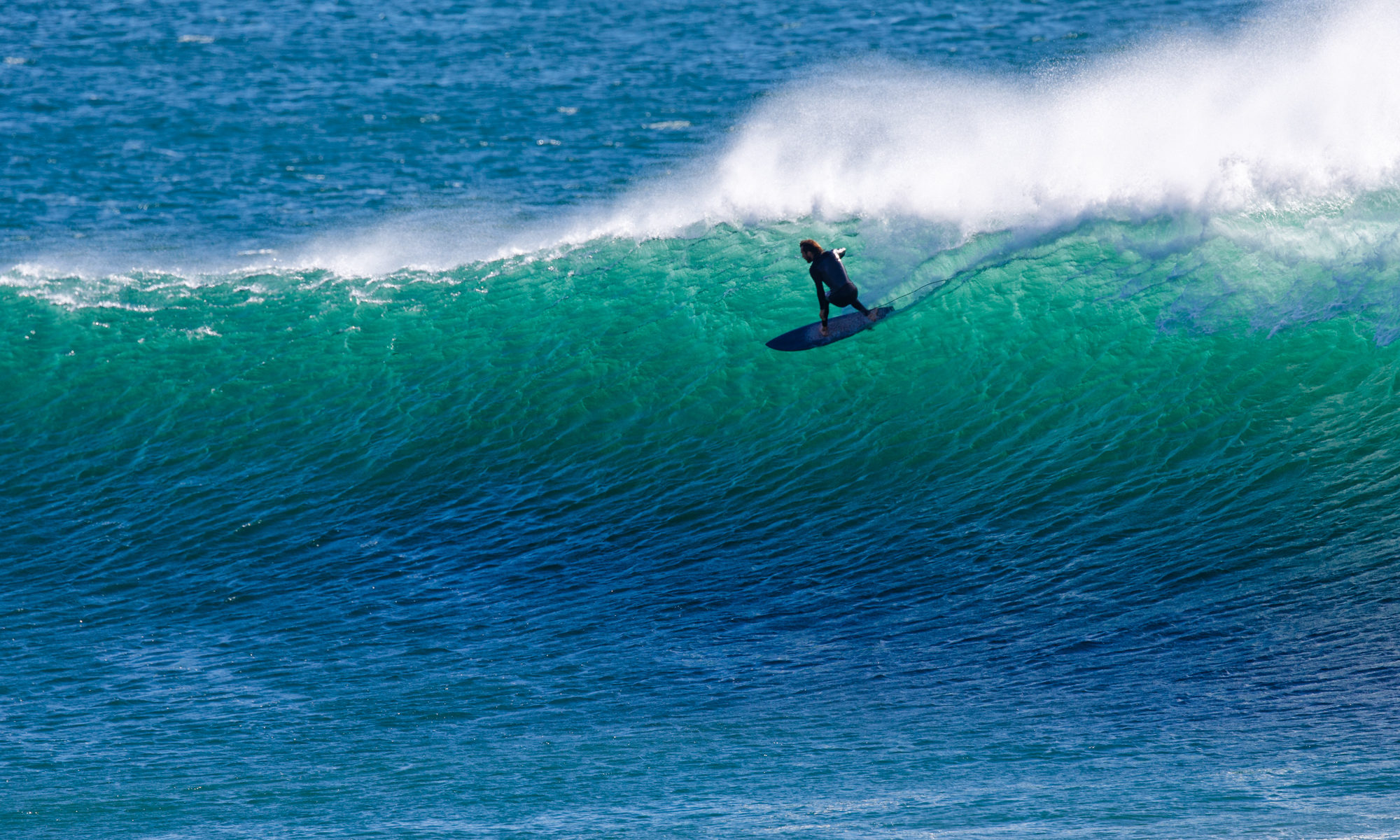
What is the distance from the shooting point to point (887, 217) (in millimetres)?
15859

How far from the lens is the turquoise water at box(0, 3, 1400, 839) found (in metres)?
8.31

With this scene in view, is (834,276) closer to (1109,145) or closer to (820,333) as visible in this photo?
(820,333)

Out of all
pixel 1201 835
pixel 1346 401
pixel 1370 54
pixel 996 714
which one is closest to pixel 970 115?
pixel 1370 54

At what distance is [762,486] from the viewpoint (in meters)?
12.1

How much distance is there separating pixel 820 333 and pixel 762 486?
1488 millimetres

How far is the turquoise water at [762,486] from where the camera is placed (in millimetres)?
8312

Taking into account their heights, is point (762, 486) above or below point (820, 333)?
below

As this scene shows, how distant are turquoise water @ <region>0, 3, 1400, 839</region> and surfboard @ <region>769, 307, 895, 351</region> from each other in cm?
117

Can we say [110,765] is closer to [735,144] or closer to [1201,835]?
[1201,835]

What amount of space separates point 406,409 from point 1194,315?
A: 26.9 ft

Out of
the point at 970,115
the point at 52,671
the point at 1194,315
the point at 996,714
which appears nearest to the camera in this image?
the point at 996,714

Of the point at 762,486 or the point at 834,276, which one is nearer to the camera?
the point at 834,276

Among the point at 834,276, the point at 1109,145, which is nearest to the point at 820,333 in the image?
the point at 834,276

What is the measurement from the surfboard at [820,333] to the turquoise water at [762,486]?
117 centimetres
